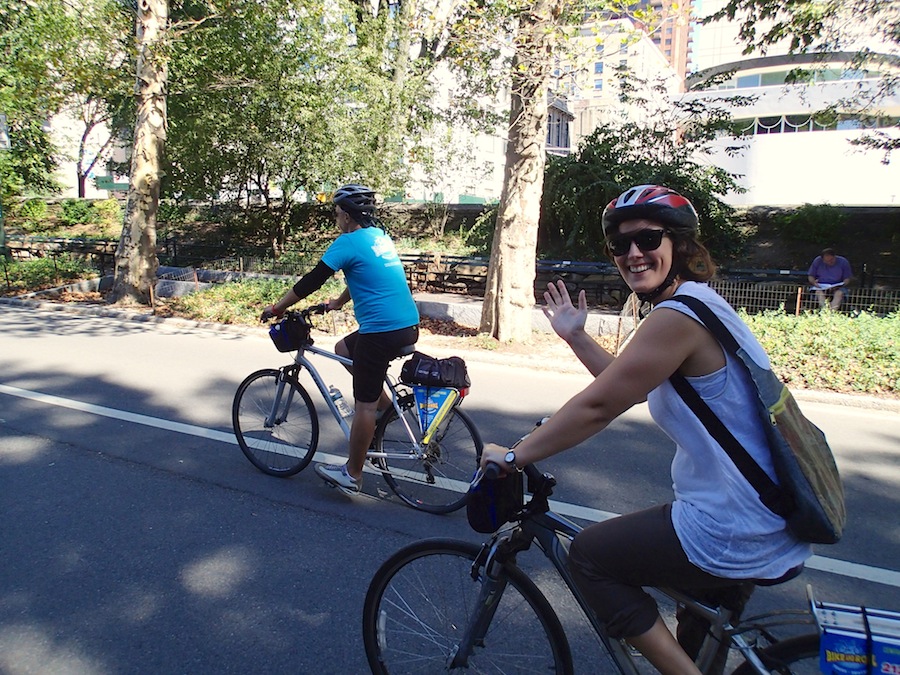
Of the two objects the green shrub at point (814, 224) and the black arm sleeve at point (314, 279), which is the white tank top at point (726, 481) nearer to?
the black arm sleeve at point (314, 279)

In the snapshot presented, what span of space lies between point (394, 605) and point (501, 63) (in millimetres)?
9264

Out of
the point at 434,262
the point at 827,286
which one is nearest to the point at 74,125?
the point at 434,262

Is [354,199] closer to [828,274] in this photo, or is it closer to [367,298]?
[367,298]

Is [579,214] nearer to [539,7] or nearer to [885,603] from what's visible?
[539,7]

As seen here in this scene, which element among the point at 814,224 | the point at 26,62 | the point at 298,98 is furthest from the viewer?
the point at 814,224

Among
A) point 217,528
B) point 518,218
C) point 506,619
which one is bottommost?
point 217,528

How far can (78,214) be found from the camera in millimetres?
29828

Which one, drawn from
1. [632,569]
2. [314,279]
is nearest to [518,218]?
[314,279]

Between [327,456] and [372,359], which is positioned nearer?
[372,359]

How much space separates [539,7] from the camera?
30.7 feet

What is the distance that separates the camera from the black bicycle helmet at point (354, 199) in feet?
14.1

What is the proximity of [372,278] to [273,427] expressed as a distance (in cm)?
147

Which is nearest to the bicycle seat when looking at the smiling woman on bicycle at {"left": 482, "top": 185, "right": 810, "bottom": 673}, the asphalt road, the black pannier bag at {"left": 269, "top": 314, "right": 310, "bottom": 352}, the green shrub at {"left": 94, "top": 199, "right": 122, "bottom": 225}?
the smiling woman on bicycle at {"left": 482, "top": 185, "right": 810, "bottom": 673}

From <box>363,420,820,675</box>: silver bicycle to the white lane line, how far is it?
1.90m
